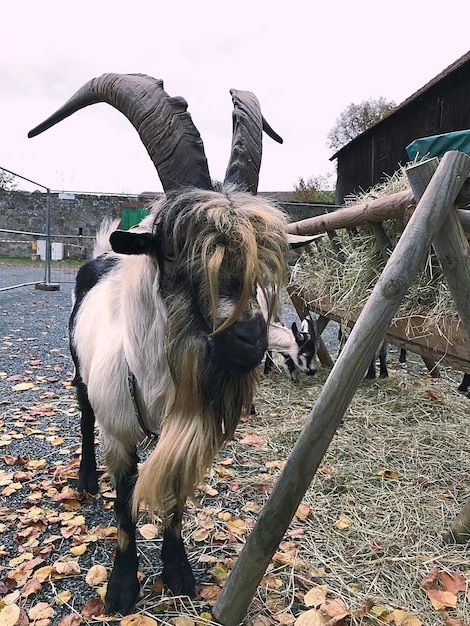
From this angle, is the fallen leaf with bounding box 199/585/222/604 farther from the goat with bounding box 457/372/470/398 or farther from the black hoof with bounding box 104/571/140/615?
the goat with bounding box 457/372/470/398

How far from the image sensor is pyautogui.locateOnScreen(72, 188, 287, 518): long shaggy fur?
169 cm

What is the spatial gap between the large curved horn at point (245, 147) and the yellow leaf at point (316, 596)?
1.92 m

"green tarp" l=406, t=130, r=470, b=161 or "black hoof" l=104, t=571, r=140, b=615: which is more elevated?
"green tarp" l=406, t=130, r=470, b=161

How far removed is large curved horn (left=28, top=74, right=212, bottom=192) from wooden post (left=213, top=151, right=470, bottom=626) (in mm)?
857

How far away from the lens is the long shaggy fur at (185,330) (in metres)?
1.69

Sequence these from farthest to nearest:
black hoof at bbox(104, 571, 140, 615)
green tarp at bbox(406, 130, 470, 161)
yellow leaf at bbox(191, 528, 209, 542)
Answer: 1. green tarp at bbox(406, 130, 470, 161)
2. yellow leaf at bbox(191, 528, 209, 542)
3. black hoof at bbox(104, 571, 140, 615)

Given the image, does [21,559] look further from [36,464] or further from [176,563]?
[36,464]

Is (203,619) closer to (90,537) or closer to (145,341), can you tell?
(90,537)

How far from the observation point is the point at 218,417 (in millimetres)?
1921

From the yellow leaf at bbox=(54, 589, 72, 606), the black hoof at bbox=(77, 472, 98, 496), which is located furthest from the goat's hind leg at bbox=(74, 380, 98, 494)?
the yellow leaf at bbox=(54, 589, 72, 606)

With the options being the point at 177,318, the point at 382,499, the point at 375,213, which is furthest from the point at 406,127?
the point at 177,318

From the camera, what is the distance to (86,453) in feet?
10.6

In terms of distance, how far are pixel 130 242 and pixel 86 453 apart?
2.01 meters

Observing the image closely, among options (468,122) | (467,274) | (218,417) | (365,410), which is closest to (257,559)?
(218,417)
